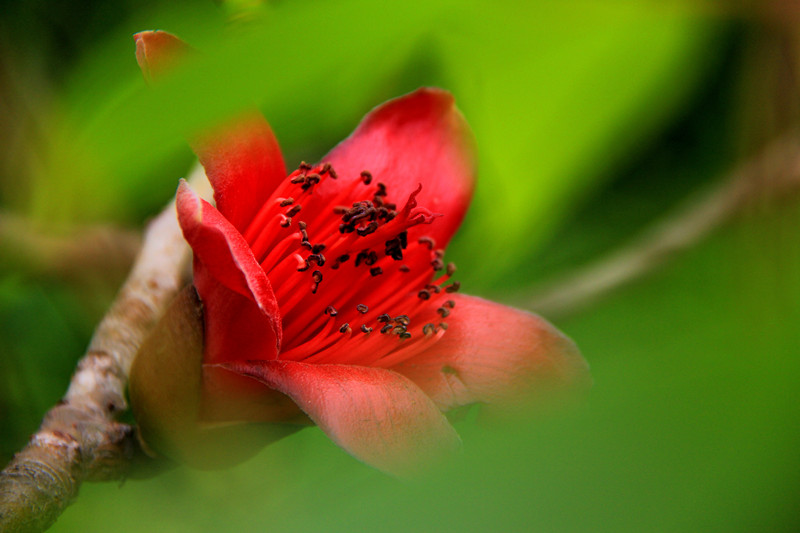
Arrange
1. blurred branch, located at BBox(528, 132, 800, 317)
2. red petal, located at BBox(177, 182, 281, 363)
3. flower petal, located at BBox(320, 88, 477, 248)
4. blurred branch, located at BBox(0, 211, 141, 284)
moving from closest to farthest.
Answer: red petal, located at BBox(177, 182, 281, 363)
flower petal, located at BBox(320, 88, 477, 248)
blurred branch, located at BBox(0, 211, 141, 284)
blurred branch, located at BBox(528, 132, 800, 317)

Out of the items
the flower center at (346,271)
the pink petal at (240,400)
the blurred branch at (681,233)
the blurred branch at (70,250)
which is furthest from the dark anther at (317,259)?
the blurred branch at (681,233)

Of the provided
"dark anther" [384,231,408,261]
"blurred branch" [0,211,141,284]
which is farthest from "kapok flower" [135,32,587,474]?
"blurred branch" [0,211,141,284]

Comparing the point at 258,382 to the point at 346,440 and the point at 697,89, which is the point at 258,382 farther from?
the point at 697,89

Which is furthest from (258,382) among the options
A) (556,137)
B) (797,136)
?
(797,136)

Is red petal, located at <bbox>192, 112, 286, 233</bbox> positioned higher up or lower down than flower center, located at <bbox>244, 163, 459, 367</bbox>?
higher up

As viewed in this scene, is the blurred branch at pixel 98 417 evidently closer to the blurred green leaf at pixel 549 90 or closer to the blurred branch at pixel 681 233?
the blurred green leaf at pixel 549 90

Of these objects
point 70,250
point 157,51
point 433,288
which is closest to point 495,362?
point 433,288

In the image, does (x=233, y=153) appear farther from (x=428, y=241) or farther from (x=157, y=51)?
(x=428, y=241)

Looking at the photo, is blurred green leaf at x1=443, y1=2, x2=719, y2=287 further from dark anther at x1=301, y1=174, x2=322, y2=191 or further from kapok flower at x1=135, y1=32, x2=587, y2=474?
dark anther at x1=301, y1=174, x2=322, y2=191
